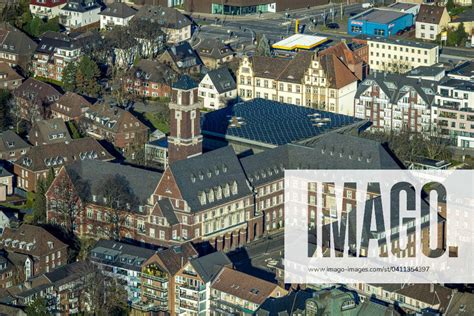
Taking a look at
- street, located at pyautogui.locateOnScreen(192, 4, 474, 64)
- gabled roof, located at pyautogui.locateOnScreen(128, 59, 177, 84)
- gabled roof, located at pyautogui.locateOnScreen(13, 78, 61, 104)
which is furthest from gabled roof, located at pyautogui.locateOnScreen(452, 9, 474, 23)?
gabled roof, located at pyautogui.locateOnScreen(13, 78, 61, 104)

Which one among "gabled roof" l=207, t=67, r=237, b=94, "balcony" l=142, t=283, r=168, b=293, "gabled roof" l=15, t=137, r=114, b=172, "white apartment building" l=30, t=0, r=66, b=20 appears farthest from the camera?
"white apartment building" l=30, t=0, r=66, b=20

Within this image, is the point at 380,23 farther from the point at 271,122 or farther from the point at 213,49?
the point at 271,122

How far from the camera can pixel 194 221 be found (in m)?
122

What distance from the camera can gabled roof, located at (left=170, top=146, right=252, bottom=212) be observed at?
12194 cm

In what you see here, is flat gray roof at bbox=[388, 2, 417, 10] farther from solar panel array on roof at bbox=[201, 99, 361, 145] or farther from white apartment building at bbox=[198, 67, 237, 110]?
solar panel array on roof at bbox=[201, 99, 361, 145]

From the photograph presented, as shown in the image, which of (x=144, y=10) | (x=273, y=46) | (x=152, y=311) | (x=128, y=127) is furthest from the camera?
(x=144, y=10)

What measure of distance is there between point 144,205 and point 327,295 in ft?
72.1

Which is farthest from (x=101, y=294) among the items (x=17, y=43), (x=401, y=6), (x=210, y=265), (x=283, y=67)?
(x=401, y=6)

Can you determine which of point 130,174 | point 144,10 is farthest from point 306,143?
point 144,10

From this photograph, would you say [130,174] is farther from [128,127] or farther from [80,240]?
[128,127]

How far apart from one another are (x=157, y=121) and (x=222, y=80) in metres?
7.18

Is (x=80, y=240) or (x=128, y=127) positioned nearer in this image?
(x=80, y=240)

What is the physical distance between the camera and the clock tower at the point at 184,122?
12662 centimetres

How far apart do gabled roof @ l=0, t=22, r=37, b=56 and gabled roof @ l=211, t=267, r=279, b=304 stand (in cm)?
6046
